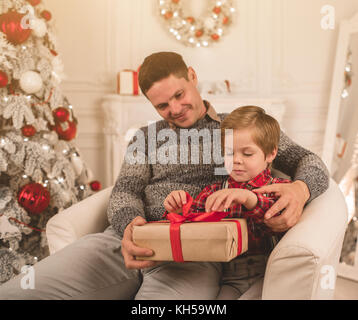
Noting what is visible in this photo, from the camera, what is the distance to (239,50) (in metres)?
2.57

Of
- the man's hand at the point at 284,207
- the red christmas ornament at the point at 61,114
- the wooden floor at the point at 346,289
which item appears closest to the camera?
the man's hand at the point at 284,207

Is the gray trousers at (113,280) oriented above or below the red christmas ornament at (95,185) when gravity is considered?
above

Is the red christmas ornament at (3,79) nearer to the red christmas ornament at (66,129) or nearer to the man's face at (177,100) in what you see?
the red christmas ornament at (66,129)

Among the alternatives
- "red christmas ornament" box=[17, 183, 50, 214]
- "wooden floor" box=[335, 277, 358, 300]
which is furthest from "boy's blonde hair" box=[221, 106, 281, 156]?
"red christmas ornament" box=[17, 183, 50, 214]

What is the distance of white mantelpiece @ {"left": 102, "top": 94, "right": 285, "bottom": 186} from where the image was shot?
2434 millimetres

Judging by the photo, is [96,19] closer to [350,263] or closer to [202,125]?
[202,125]

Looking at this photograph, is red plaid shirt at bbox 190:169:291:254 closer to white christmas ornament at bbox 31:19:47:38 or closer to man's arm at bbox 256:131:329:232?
man's arm at bbox 256:131:329:232

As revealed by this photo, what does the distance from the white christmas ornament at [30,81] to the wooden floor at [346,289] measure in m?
1.80

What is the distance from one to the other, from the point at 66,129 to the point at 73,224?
104cm

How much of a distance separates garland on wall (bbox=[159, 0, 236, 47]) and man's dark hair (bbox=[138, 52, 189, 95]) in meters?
1.25

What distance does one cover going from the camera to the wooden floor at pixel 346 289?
1.81 meters
